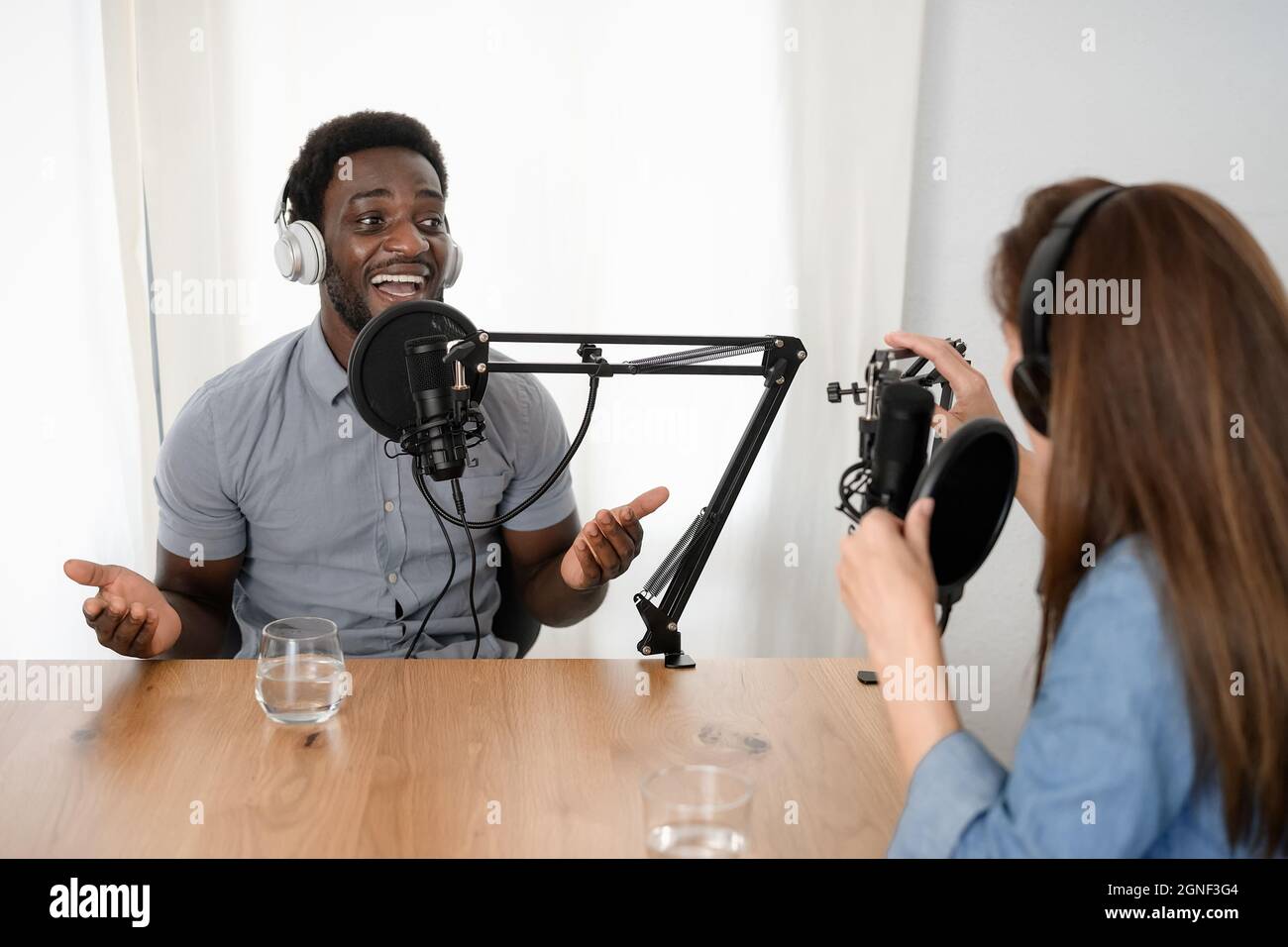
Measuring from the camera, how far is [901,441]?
1.08 m

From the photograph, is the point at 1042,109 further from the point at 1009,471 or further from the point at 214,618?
the point at 214,618

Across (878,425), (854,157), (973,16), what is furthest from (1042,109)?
(878,425)

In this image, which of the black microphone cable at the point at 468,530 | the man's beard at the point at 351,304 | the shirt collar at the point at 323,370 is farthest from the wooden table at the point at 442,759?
the man's beard at the point at 351,304

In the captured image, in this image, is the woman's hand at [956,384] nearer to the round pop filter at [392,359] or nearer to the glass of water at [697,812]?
the round pop filter at [392,359]

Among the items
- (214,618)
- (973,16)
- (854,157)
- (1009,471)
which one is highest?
(973,16)

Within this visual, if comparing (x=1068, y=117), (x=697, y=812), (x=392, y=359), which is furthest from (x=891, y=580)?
(x=1068, y=117)

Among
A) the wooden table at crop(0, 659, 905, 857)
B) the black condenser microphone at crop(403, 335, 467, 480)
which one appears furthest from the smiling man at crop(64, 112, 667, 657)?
the black condenser microphone at crop(403, 335, 467, 480)

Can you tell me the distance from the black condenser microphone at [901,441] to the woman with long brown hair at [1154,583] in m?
0.14

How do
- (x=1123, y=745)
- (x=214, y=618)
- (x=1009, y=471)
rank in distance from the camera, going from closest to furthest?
(x=1123, y=745) < (x=1009, y=471) < (x=214, y=618)

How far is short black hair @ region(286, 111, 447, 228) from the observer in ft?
6.89

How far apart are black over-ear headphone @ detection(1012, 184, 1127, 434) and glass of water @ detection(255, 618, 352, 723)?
0.80 m
